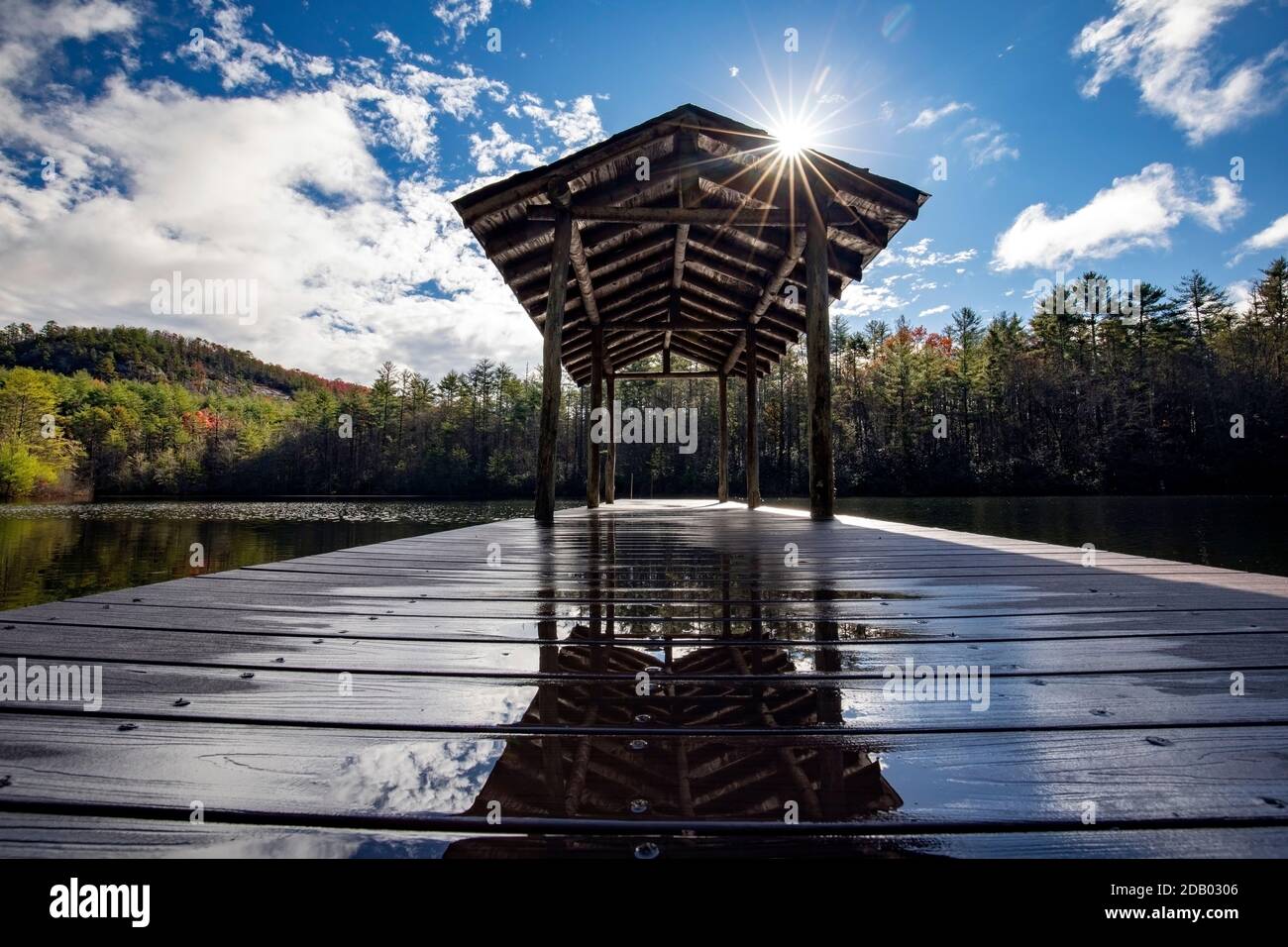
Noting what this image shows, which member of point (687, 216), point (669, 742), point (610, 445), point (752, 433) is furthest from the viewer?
point (610, 445)

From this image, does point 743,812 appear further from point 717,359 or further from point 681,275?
point 717,359

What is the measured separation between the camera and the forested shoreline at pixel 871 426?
4319 centimetres

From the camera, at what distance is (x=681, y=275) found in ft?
34.6

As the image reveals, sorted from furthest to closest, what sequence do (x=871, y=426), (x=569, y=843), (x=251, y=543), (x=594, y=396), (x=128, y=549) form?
(x=871, y=426)
(x=251, y=543)
(x=128, y=549)
(x=594, y=396)
(x=569, y=843)

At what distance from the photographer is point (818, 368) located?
6438 mm

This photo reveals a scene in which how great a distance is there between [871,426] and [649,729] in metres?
54.6

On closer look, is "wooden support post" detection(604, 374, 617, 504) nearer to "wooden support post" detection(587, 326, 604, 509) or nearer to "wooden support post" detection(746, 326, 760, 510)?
"wooden support post" detection(587, 326, 604, 509)

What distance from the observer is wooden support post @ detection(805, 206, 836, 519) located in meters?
6.41

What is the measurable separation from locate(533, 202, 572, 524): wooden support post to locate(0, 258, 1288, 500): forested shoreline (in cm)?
2151

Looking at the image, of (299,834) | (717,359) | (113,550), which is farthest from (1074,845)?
(113,550)

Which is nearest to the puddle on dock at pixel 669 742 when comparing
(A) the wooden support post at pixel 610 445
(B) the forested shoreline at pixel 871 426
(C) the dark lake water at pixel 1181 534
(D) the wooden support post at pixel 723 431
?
(C) the dark lake water at pixel 1181 534

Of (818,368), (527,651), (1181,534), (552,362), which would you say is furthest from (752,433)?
(1181,534)

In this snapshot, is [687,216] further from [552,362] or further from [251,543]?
[251,543]

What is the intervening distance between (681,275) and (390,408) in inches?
2562
